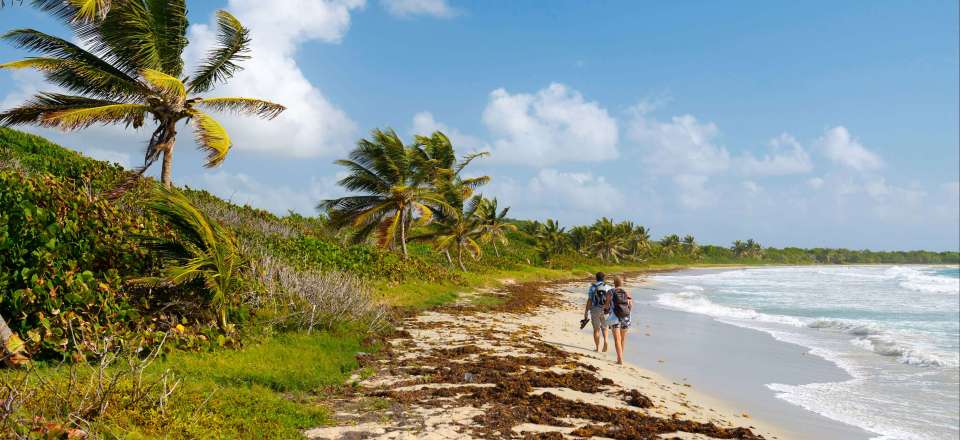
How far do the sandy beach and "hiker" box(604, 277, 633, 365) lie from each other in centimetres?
50

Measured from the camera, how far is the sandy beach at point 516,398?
20.8 ft

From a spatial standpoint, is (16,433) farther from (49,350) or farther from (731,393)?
(731,393)

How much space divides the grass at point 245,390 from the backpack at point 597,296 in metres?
5.13

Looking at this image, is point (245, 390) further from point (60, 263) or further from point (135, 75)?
point (135, 75)

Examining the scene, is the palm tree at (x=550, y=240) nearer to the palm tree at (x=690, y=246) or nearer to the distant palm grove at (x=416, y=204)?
the distant palm grove at (x=416, y=204)

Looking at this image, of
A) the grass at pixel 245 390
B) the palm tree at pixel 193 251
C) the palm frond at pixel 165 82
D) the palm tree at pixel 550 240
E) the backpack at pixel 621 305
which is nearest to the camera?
the grass at pixel 245 390

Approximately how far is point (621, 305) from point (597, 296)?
91 cm

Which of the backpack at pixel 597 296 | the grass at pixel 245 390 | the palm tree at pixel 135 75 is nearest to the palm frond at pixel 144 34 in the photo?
the palm tree at pixel 135 75

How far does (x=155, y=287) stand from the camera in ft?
28.6

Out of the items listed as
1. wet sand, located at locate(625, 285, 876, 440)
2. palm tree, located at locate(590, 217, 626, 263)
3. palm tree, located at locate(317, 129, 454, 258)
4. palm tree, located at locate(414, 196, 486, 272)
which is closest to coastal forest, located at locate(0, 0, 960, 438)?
palm tree, located at locate(317, 129, 454, 258)

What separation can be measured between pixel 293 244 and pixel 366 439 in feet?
47.8

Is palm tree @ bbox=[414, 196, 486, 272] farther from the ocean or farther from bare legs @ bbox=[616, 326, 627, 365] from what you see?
bare legs @ bbox=[616, 326, 627, 365]

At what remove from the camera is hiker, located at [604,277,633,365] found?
11.3m

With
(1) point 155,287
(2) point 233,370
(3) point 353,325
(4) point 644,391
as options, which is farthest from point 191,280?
(4) point 644,391
